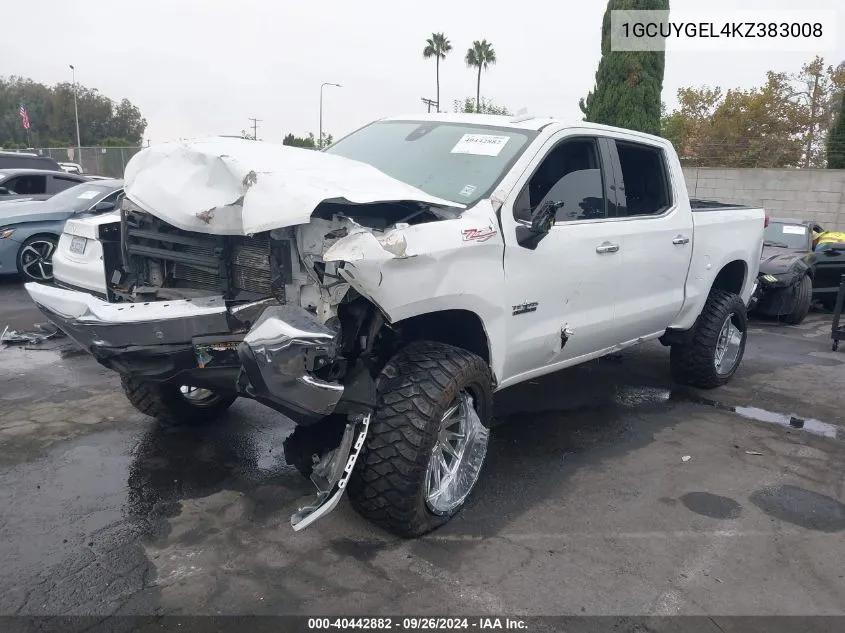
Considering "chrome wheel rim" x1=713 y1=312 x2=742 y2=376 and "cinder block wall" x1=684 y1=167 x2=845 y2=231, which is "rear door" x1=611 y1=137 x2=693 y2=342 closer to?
"chrome wheel rim" x1=713 y1=312 x2=742 y2=376

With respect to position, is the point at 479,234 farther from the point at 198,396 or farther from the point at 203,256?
the point at 198,396

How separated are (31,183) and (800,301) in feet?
41.0

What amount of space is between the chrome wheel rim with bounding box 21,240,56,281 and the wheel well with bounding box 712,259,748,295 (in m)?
8.49

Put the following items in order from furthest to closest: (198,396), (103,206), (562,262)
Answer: (103,206) → (198,396) → (562,262)

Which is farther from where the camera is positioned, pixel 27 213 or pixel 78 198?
pixel 78 198

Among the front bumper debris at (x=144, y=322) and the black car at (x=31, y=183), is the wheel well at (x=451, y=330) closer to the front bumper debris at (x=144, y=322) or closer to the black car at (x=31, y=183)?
the front bumper debris at (x=144, y=322)

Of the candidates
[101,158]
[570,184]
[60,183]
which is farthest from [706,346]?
[101,158]

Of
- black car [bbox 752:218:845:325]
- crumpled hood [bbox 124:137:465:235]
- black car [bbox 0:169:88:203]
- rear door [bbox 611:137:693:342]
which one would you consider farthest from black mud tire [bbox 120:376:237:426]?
black car [bbox 0:169:88:203]

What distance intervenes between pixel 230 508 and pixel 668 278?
11.5ft

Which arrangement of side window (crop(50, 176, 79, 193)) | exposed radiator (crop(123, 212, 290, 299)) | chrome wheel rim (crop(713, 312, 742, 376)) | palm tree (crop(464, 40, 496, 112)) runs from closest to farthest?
exposed radiator (crop(123, 212, 290, 299))
chrome wheel rim (crop(713, 312, 742, 376))
side window (crop(50, 176, 79, 193))
palm tree (crop(464, 40, 496, 112))

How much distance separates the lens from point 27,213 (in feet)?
31.9

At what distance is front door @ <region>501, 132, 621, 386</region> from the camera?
387 centimetres

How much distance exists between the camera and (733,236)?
6074 mm

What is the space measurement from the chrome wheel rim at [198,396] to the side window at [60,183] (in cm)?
946
